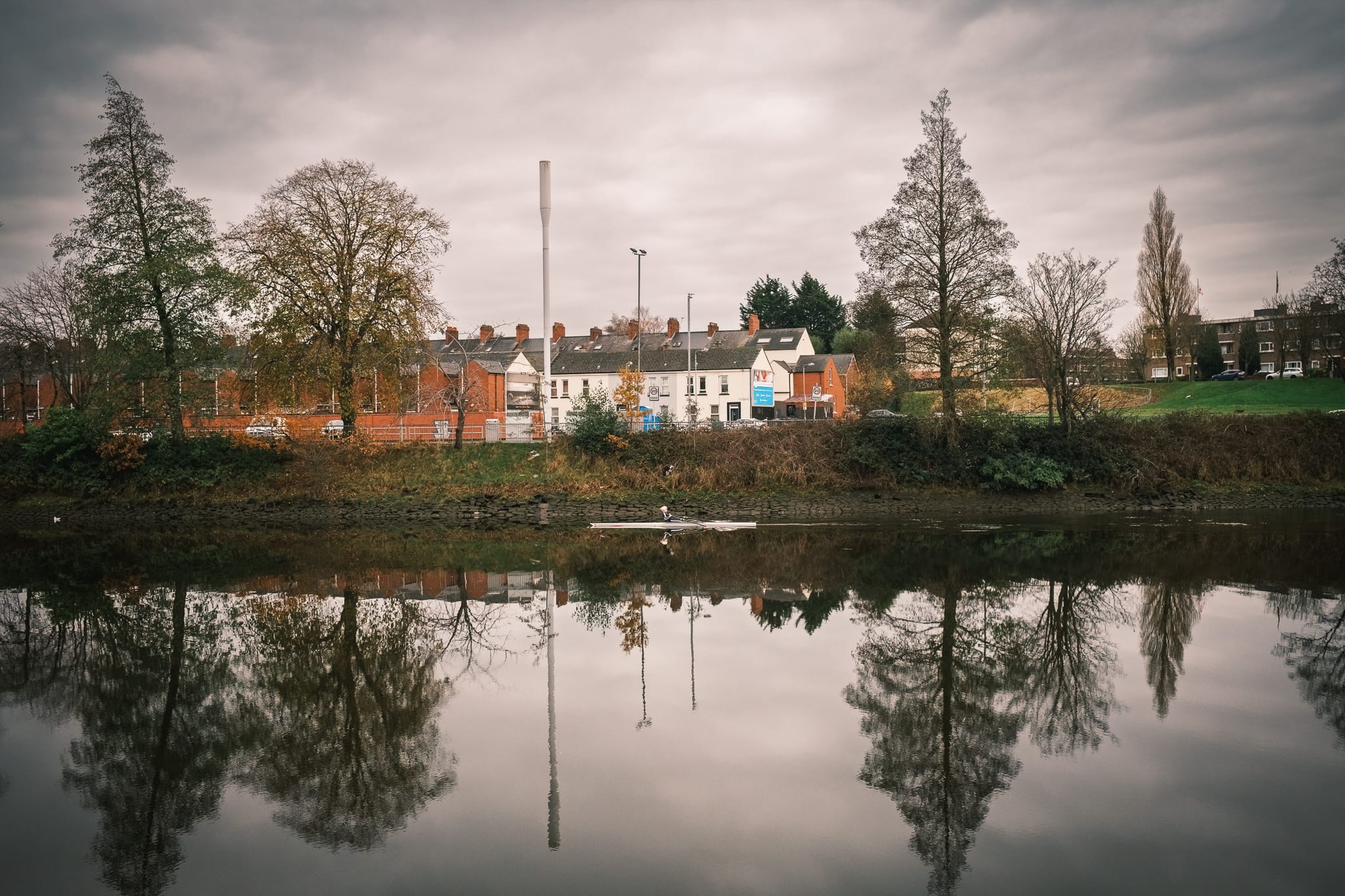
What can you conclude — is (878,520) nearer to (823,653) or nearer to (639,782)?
(823,653)

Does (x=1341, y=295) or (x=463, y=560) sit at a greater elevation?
(x=1341, y=295)

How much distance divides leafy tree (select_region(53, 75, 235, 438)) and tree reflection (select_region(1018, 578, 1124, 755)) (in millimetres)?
32456

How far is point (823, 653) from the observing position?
13.8 meters

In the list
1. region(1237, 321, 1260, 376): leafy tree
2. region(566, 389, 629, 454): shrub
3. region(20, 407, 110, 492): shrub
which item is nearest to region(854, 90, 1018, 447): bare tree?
region(566, 389, 629, 454): shrub

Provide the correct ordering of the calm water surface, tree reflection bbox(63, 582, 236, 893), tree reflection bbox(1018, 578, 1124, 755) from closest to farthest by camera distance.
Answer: the calm water surface, tree reflection bbox(63, 582, 236, 893), tree reflection bbox(1018, 578, 1124, 755)

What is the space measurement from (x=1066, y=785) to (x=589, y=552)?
1764cm

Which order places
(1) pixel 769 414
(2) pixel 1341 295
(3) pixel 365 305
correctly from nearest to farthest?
(3) pixel 365 305 → (2) pixel 1341 295 → (1) pixel 769 414

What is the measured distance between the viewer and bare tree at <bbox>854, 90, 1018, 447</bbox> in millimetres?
32219

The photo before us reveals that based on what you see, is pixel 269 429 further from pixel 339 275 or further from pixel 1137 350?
pixel 1137 350

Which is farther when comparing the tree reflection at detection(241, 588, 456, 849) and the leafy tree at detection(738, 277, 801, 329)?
the leafy tree at detection(738, 277, 801, 329)

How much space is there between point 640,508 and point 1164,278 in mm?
45345

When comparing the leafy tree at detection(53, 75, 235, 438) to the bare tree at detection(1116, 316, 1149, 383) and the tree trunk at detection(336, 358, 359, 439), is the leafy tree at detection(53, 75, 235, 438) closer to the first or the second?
the tree trunk at detection(336, 358, 359, 439)

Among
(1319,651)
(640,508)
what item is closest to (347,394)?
(640,508)

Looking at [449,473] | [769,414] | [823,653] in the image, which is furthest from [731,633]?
[769,414]
